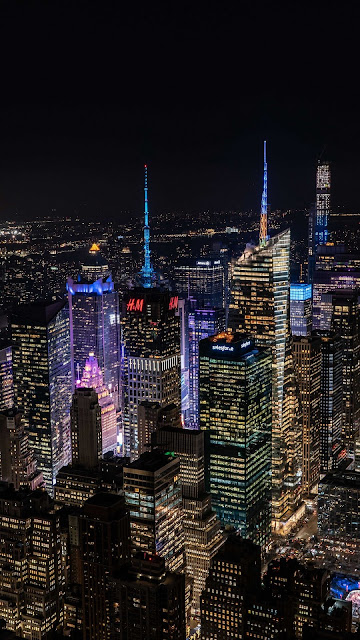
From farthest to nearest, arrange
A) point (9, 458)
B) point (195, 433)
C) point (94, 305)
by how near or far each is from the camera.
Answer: point (94, 305) < point (9, 458) < point (195, 433)

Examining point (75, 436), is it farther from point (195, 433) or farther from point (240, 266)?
point (240, 266)

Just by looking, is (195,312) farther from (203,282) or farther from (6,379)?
(6,379)

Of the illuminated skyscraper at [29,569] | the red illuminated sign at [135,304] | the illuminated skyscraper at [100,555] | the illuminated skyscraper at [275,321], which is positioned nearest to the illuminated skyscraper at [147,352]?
the red illuminated sign at [135,304]

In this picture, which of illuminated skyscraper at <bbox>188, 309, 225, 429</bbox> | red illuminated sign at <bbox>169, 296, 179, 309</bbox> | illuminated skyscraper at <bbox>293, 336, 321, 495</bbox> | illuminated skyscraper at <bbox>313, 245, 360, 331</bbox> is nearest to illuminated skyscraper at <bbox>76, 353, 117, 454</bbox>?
illuminated skyscraper at <bbox>188, 309, 225, 429</bbox>

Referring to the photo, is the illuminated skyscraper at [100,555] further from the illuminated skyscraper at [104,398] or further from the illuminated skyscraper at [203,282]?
the illuminated skyscraper at [203,282]

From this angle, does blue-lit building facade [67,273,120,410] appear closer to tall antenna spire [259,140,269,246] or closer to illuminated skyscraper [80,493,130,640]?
tall antenna spire [259,140,269,246]

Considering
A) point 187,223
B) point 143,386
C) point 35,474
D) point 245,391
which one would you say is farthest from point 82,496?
point 187,223
